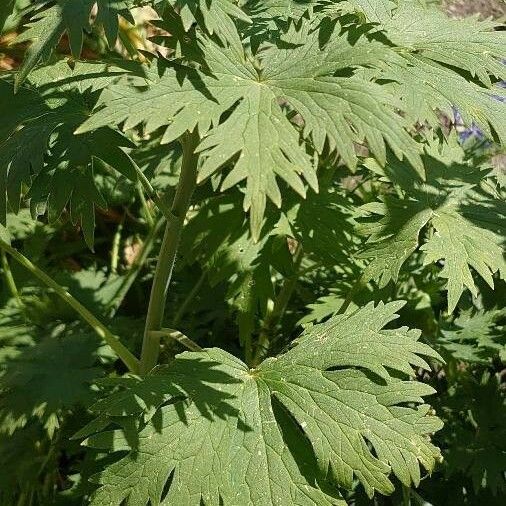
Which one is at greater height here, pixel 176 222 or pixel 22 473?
pixel 176 222

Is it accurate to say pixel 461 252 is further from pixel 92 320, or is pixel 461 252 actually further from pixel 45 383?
pixel 45 383

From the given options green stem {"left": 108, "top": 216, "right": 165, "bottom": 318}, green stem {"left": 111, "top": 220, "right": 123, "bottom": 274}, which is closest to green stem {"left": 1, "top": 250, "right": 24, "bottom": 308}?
green stem {"left": 108, "top": 216, "right": 165, "bottom": 318}

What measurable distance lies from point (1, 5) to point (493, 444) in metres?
1.52

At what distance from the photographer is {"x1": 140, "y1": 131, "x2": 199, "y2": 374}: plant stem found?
1.52 m

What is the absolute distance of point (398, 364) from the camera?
149 centimetres

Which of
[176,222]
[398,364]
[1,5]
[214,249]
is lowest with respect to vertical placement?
[214,249]

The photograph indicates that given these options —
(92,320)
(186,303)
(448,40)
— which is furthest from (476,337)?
(92,320)

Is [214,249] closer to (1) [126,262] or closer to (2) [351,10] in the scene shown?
(2) [351,10]

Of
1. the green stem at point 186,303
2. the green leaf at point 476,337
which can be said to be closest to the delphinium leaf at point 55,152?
the green stem at point 186,303

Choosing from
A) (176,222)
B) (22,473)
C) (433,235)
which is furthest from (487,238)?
(22,473)

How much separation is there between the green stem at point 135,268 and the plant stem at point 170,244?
589 mm

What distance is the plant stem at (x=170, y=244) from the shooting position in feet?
4.98

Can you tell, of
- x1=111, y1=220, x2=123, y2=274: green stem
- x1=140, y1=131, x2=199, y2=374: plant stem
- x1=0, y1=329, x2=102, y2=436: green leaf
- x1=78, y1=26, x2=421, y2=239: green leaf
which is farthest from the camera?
x1=111, y1=220, x2=123, y2=274: green stem

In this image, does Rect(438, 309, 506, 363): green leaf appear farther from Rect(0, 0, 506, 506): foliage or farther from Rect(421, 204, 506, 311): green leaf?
Rect(421, 204, 506, 311): green leaf
